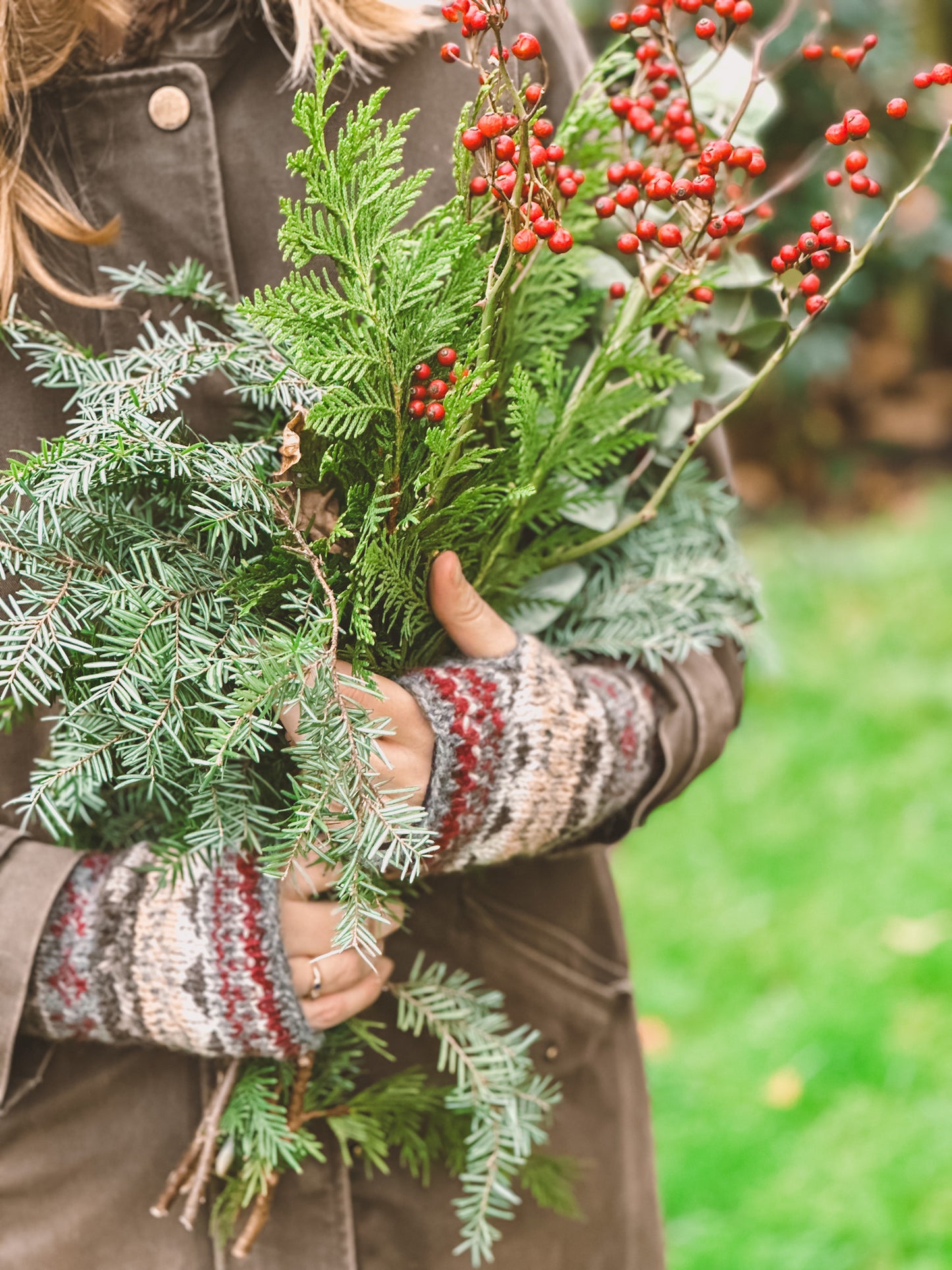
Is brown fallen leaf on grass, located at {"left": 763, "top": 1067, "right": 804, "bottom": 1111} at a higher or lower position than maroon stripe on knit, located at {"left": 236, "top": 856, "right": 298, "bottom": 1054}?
lower

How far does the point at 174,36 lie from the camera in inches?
38.7

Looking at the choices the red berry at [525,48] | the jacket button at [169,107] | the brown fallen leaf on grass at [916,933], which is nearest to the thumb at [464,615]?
the red berry at [525,48]

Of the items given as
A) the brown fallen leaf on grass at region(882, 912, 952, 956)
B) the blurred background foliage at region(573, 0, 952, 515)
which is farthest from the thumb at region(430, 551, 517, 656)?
the blurred background foliage at region(573, 0, 952, 515)

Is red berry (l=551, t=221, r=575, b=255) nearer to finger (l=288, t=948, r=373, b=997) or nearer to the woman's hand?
the woman's hand

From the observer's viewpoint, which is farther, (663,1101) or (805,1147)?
(663,1101)

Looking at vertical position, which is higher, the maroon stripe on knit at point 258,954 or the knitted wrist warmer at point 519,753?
the knitted wrist warmer at point 519,753

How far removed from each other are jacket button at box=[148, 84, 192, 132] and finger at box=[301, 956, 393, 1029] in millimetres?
698

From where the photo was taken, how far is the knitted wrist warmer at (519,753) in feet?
2.97

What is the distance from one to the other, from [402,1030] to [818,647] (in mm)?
2935

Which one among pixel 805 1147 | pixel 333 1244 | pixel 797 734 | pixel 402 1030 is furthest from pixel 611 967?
pixel 797 734

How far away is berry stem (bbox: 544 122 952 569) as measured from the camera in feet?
2.59

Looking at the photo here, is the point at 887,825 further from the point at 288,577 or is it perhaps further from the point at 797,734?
the point at 288,577

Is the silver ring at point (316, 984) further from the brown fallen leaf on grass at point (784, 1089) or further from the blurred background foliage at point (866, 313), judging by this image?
the blurred background foliage at point (866, 313)

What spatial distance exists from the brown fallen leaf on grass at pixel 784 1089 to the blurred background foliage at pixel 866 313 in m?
2.43
